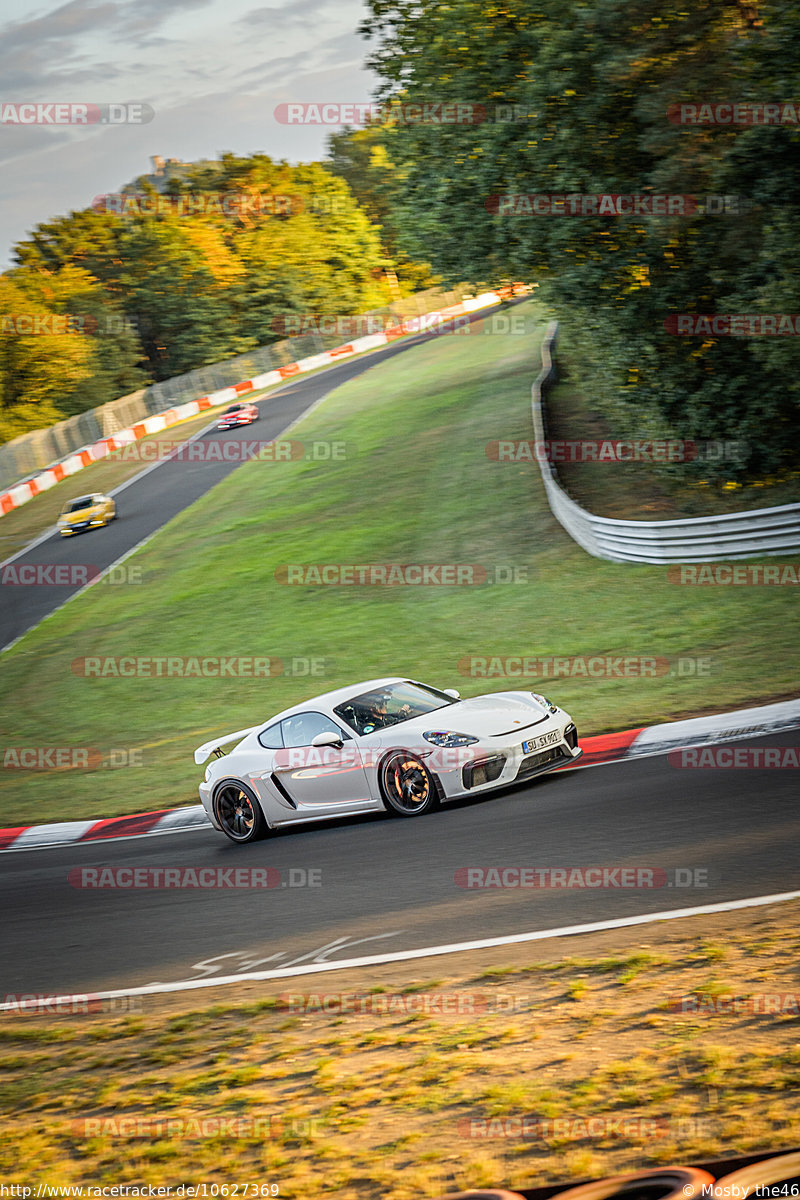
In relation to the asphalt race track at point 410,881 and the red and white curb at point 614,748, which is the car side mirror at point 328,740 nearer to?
the asphalt race track at point 410,881

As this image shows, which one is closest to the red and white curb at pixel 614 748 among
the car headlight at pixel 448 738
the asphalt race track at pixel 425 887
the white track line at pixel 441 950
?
the asphalt race track at pixel 425 887

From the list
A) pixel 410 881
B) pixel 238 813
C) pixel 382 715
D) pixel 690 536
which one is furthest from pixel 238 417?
pixel 410 881

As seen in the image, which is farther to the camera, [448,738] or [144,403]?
[144,403]

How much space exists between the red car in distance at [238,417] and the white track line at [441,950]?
39355 mm

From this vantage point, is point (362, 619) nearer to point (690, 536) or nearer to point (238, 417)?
point (690, 536)

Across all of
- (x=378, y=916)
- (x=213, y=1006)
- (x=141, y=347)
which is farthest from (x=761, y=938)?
(x=141, y=347)

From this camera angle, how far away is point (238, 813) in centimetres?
1136

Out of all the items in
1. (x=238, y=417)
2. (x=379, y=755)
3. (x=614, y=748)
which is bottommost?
(x=614, y=748)

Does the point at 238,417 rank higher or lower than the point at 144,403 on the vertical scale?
lower

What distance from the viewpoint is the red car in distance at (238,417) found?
4538 centimetres

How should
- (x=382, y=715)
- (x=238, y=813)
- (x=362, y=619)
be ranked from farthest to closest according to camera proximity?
(x=362, y=619) < (x=238, y=813) < (x=382, y=715)

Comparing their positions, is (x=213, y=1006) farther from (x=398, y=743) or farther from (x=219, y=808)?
(x=219, y=808)

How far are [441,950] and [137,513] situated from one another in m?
29.8

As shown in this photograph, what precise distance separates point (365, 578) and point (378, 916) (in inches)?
610
